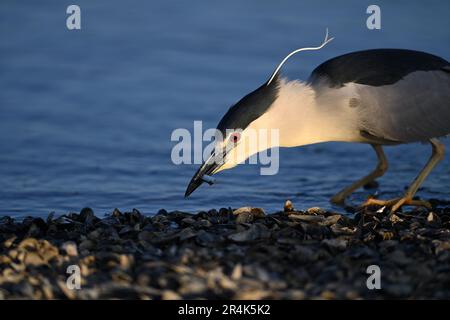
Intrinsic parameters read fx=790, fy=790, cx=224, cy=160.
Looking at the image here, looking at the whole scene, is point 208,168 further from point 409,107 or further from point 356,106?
point 409,107

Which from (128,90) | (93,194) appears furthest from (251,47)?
(93,194)

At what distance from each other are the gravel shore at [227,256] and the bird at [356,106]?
84 cm

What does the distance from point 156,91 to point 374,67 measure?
464 centimetres

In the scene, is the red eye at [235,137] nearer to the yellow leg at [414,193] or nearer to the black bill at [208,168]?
the black bill at [208,168]

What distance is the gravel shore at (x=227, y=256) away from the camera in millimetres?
5176

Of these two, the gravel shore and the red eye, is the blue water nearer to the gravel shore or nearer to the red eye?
the red eye

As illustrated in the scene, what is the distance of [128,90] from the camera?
455 inches

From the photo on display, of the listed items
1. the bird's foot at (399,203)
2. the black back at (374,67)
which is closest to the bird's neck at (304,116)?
the black back at (374,67)

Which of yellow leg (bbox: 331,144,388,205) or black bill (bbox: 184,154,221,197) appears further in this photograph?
yellow leg (bbox: 331,144,388,205)

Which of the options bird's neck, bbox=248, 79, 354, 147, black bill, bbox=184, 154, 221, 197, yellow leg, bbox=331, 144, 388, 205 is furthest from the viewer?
yellow leg, bbox=331, 144, 388, 205

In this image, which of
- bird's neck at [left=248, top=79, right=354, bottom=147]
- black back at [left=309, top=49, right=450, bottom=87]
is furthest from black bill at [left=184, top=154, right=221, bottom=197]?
black back at [left=309, top=49, right=450, bottom=87]

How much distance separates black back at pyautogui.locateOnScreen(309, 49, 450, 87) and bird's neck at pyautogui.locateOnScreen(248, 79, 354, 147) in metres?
0.22

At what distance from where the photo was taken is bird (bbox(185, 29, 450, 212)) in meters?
7.30

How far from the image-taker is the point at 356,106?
7480 millimetres
